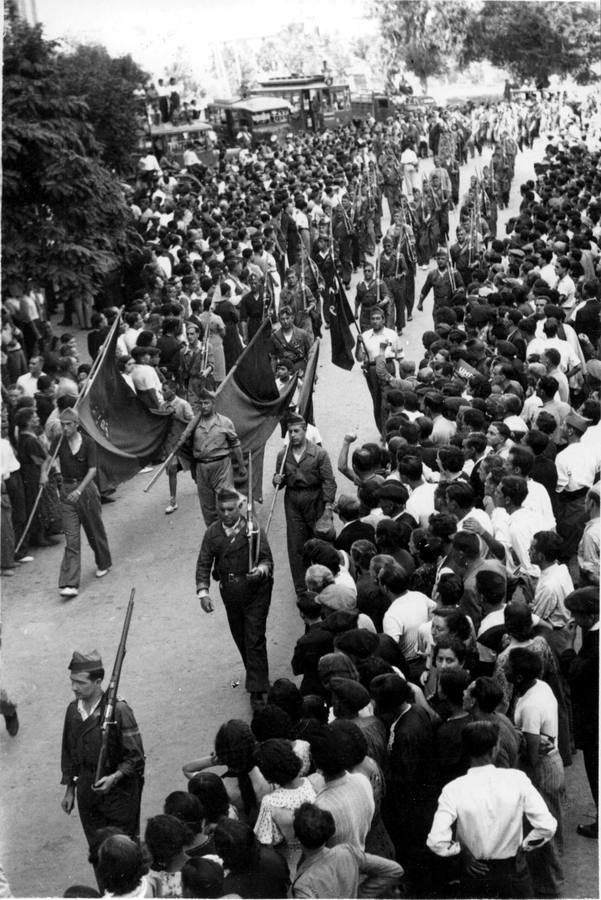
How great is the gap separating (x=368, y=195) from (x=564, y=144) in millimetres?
10294

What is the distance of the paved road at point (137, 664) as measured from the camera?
263 inches

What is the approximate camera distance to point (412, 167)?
2945cm

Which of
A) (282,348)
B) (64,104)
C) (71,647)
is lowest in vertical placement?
(71,647)

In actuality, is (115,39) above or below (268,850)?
above

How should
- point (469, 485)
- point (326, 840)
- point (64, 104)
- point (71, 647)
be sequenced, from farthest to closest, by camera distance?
point (64, 104) < point (71, 647) < point (469, 485) < point (326, 840)

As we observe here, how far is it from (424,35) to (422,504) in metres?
42.7

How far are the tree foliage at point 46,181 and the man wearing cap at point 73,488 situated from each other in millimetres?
6453

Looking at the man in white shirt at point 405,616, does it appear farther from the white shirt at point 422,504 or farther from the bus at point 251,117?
the bus at point 251,117

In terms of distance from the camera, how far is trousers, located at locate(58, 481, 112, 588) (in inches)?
393

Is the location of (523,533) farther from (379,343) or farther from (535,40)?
(535,40)

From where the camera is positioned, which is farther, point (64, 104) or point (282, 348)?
point (64, 104)

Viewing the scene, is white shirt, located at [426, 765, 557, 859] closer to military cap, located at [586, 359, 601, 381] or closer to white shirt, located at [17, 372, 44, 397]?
military cap, located at [586, 359, 601, 381]

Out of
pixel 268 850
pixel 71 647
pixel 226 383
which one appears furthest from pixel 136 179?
pixel 268 850

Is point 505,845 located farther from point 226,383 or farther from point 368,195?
point 368,195
